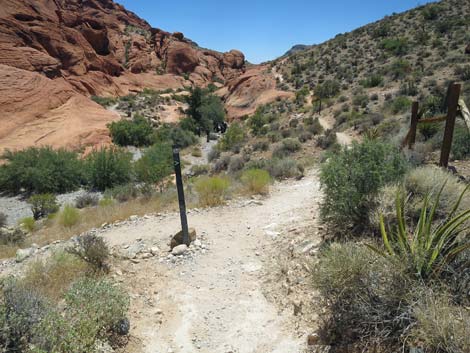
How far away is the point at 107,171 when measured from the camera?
43.8 ft

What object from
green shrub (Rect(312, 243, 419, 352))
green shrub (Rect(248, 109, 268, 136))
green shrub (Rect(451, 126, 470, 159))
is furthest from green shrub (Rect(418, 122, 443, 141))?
green shrub (Rect(248, 109, 268, 136))

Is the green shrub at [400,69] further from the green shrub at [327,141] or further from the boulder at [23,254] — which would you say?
the boulder at [23,254]

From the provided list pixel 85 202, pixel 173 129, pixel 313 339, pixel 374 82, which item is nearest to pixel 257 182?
pixel 313 339

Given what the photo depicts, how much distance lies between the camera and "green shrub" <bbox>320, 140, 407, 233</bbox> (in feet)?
12.8

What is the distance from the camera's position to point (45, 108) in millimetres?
20062

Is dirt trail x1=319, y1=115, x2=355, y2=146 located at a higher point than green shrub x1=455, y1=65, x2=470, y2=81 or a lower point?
lower

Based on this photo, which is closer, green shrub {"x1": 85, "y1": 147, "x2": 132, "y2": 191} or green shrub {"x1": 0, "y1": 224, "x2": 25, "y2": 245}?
green shrub {"x1": 0, "y1": 224, "x2": 25, "y2": 245}

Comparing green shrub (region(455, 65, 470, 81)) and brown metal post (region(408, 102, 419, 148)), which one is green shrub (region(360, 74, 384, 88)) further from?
brown metal post (region(408, 102, 419, 148))

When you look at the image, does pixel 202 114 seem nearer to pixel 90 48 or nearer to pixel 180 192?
pixel 90 48

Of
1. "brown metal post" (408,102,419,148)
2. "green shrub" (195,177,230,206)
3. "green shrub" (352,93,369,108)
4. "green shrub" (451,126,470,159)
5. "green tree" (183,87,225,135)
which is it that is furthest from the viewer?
"green tree" (183,87,225,135)

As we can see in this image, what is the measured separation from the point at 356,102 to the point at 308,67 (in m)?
17.5

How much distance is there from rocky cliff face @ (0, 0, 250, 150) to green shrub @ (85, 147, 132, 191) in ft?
19.3

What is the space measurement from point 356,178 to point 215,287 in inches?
103

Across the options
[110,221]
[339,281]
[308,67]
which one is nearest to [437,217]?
[339,281]
